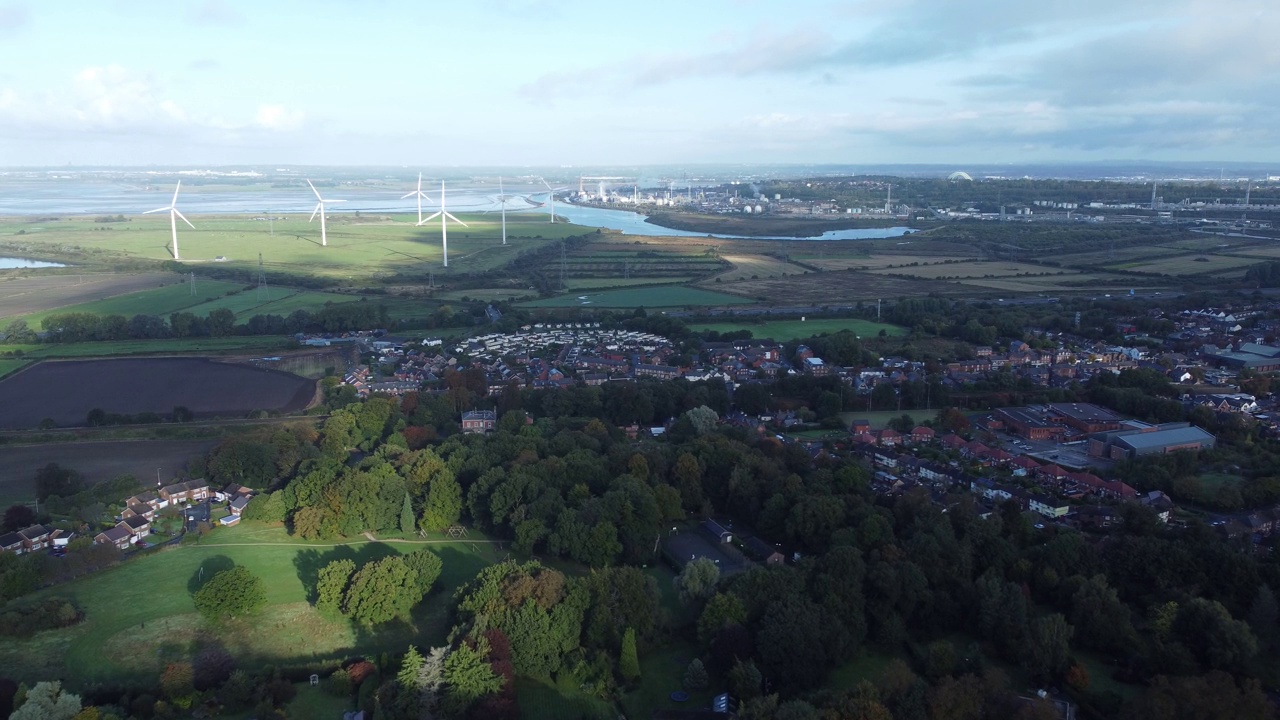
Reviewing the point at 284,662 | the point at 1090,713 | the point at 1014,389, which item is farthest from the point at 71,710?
the point at 1014,389

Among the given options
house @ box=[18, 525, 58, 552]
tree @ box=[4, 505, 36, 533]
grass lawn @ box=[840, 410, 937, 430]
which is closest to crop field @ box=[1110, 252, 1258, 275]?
grass lawn @ box=[840, 410, 937, 430]

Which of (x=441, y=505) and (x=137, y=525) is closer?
(x=137, y=525)

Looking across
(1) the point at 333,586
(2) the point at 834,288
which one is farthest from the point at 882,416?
(2) the point at 834,288

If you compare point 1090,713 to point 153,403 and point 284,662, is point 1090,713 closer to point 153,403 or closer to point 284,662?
point 284,662

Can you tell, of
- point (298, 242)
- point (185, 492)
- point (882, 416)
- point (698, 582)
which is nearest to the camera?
point (698, 582)

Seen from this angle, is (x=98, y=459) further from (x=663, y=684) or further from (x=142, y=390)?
(x=663, y=684)

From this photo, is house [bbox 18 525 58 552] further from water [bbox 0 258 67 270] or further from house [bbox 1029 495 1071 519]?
water [bbox 0 258 67 270]
